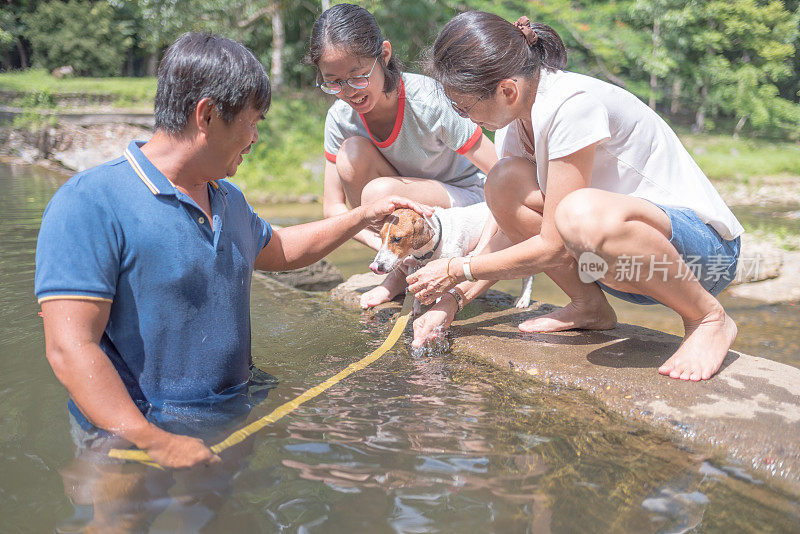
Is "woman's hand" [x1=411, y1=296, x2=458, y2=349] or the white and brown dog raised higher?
the white and brown dog

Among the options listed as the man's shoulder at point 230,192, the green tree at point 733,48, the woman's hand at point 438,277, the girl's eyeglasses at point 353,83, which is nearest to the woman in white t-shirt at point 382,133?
the girl's eyeglasses at point 353,83

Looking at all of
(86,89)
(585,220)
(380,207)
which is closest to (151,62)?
(86,89)

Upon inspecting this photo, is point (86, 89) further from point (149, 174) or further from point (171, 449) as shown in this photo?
point (171, 449)

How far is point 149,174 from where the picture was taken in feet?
6.46

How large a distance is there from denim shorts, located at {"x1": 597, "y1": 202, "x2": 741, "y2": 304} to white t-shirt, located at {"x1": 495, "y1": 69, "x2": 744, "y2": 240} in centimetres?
6

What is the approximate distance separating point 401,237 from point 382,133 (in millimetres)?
694

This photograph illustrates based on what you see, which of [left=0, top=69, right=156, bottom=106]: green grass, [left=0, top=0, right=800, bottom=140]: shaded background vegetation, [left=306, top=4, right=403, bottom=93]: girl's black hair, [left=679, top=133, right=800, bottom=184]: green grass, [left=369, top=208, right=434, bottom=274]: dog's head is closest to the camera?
[left=306, top=4, right=403, bottom=93]: girl's black hair

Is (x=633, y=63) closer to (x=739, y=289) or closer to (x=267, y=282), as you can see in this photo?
(x=739, y=289)

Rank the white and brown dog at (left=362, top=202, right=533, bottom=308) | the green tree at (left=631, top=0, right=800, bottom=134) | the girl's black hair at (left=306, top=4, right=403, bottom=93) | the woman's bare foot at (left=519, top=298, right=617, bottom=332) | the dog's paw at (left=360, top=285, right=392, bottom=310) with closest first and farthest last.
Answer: the woman's bare foot at (left=519, top=298, right=617, bottom=332) → the girl's black hair at (left=306, top=4, right=403, bottom=93) → the white and brown dog at (left=362, top=202, right=533, bottom=308) → the dog's paw at (left=360, top=285, right=392, bottom=310) → the green tree at (left=631, top=0, right=800, bottom=134)

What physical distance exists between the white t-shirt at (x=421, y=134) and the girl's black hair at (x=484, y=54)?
838mm

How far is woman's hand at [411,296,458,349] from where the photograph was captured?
3139 mm

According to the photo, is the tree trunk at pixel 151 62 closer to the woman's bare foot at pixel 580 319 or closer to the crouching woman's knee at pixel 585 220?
the woman's bare foot at pixel 580 319

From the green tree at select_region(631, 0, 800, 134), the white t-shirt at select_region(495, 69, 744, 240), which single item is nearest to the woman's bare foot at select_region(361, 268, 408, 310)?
the white t-shirt at select_region(495, 69, 744, 240)

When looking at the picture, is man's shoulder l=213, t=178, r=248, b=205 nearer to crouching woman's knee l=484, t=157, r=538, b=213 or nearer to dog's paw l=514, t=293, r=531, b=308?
crouching woman's knee l=484, t=157, r=538, b=213
